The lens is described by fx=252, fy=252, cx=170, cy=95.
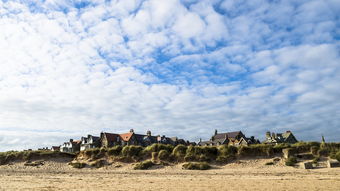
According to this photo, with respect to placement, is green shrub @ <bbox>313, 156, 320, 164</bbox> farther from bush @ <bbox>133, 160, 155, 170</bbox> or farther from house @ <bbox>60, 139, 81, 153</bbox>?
house @ <bbox>60, 139, 81, 153</bbox>

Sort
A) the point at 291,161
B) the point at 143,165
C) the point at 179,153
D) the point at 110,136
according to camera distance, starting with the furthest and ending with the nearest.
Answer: the point at 110,136, the point at 179,153, the point at 143,165, the point at 291,161

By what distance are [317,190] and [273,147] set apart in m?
21.6

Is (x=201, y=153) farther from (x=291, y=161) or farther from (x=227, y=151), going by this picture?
(x=291, y=161)

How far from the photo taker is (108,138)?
72.2 meters

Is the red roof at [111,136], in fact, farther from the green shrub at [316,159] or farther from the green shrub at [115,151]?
the green shrub at [316,159]

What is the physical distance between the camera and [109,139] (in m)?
72.2

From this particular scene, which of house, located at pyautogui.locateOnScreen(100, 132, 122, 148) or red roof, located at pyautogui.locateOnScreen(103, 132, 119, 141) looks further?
red roof, located at pyautogui.locateOnScreen(103, 132, 119, 141)

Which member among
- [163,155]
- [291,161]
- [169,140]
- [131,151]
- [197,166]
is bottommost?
[197,166]

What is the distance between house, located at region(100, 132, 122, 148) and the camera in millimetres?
71506

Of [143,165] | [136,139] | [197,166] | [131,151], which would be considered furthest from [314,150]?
[136,139]

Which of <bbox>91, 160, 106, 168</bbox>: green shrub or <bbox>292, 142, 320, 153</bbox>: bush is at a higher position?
<bbox>292, 142, 320, 153</bbox>: bush

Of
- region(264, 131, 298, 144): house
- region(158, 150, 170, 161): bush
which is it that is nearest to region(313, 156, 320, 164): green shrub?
region(158, 150, 170, 161): bush

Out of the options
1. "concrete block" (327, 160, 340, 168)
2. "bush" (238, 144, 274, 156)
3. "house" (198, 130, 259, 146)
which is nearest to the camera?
"concrete block" (327, 160, 340, 168)

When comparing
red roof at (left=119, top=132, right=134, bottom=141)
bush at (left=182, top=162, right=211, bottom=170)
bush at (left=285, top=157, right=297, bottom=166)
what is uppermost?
red roof at (left=119, top=132, right=134, bottom=141)
